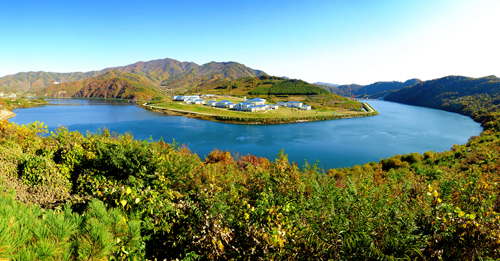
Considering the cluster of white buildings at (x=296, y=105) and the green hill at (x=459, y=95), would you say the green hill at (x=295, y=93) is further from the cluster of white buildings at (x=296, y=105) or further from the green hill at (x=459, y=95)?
the green hill at (x=459, y=95)

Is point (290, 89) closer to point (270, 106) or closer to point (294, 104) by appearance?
point (294, 104)

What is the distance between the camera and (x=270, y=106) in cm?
8119

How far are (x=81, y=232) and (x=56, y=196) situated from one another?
374 cm

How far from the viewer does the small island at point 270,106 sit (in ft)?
206

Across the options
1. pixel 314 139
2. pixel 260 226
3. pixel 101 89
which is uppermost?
Result: pixel 101 89

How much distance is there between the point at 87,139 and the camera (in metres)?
8.47

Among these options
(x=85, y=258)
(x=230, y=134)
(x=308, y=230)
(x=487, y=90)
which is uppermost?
(x=487, y=90)

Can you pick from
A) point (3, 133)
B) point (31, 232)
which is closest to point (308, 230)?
point (31, 232)

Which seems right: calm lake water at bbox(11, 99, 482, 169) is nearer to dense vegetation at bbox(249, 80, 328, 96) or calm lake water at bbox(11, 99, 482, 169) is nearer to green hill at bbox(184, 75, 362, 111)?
green hill at bbox(184, 75, 362, 111)

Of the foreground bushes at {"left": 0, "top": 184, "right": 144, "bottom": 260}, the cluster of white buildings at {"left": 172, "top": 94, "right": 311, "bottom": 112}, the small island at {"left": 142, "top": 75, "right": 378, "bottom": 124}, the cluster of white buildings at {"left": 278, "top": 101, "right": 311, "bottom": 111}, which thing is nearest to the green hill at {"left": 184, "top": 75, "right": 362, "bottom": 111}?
the small island at {"left": 142, "top": 75, "right": 378, "bottom": 124}

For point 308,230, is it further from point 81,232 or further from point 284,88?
point 284,88

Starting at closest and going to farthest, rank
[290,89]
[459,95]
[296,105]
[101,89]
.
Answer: [296,105] → [459,95] → [290,89] → [101,89]

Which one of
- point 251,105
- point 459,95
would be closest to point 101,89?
point 251,105

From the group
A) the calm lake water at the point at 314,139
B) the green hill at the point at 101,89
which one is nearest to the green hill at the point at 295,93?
the calm lake water at the point at 314,139
